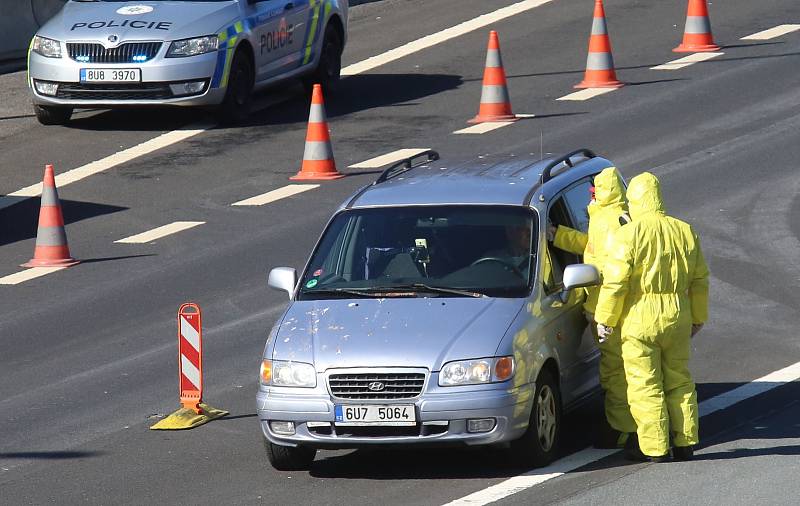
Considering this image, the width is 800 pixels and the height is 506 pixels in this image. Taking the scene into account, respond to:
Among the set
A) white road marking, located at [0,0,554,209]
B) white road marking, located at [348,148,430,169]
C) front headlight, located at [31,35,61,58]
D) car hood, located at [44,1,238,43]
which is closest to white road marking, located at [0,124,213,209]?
white road marking, located at [0,0,554,209]

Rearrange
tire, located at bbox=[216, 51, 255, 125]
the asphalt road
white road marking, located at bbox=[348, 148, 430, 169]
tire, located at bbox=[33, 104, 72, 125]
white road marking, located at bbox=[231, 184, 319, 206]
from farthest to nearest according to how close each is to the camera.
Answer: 1. tire, located at bbox=[33, 104, 72, 125]
2. tire, located at bbox=[216, 51, 255, 125]
3. white road marking, located at bbox=[348, 148, 430, 169]
4. white road marking, located at bbox=[231, 184, 319, 206]
5. the asphalt road

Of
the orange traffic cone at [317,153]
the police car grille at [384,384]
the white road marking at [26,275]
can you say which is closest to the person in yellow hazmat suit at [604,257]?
the police car grille at [384,384]

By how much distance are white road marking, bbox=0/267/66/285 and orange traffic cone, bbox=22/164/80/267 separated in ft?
0.29

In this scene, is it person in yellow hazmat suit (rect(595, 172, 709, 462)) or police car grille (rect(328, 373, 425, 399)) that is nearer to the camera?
police car grille (rect(328, 373, 425, 399))

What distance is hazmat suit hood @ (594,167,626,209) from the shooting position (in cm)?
997

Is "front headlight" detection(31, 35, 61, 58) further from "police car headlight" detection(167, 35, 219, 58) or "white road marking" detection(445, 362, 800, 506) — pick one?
"white road marking" detection(445, 362, 800, 506)

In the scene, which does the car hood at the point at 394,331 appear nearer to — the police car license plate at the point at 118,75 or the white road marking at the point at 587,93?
the police car license plate at the point at 118,75

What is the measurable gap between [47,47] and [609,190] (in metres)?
11.3

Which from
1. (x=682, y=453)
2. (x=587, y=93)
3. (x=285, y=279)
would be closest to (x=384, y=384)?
(x=285, y=279)

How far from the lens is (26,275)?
15.4 m

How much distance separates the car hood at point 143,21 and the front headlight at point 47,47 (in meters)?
0.07

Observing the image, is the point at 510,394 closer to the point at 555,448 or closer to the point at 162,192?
the point at 555,448

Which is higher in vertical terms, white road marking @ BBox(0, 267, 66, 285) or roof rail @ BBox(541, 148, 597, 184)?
roof rail @ BBox(541, 148, 597, 184)

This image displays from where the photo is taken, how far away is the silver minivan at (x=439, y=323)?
9062 mm
